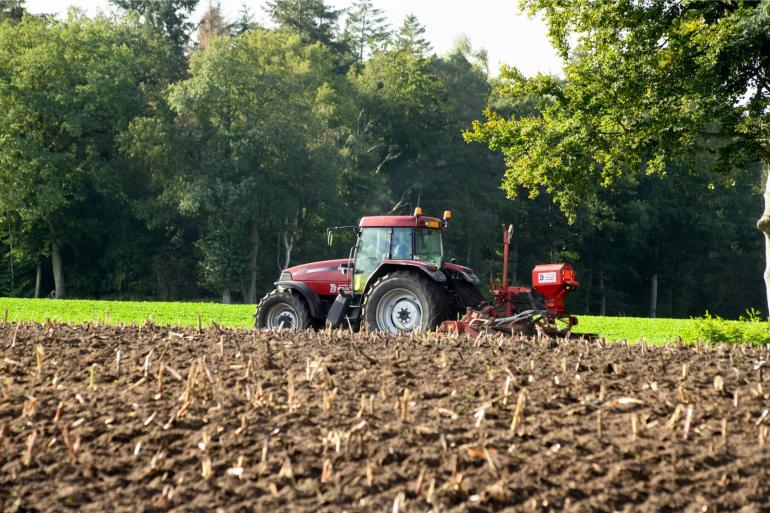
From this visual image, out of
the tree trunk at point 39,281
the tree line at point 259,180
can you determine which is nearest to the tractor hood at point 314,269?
the tree line at point 259,180

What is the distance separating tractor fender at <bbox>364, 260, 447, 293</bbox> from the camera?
11695mm

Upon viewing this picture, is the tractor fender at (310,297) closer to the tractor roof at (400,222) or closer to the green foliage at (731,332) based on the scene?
the tractor roof at (400,222)

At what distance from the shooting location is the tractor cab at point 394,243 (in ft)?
41.8

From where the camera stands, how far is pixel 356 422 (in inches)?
218

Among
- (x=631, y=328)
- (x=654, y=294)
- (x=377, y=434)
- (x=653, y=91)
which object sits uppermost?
(x=653, y=91)

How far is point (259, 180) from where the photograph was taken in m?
38.2

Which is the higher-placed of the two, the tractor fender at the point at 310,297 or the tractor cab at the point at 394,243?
the tractor cab at the point at 394,243

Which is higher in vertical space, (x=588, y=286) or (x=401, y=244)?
(x=588, y=286)

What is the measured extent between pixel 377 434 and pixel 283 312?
8.18 metres

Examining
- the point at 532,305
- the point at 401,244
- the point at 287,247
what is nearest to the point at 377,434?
the point at 532,305

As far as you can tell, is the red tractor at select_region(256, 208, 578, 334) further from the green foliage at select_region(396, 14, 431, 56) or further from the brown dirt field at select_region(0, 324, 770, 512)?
the green foliage at select_region(396, 14, 431, 56)

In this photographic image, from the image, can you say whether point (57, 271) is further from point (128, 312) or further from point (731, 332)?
point (731, 332)

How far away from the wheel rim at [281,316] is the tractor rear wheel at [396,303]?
5.75 ft

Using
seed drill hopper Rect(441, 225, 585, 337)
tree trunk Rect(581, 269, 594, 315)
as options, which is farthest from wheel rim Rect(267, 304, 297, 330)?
tree trunk Rect(581, 269, 594, 315)
